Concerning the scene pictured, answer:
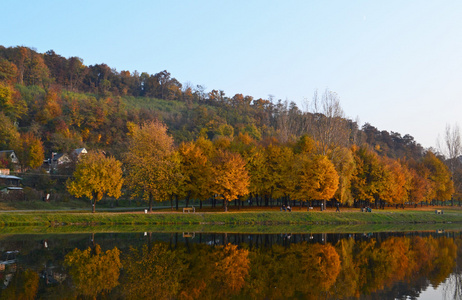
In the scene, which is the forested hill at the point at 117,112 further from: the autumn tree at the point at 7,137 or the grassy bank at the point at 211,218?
the grassy bank at the point at 211,218

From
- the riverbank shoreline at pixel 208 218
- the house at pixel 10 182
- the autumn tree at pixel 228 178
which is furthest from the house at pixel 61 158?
the autumn tree at pixel 228 178

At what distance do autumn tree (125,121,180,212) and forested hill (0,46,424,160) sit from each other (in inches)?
979

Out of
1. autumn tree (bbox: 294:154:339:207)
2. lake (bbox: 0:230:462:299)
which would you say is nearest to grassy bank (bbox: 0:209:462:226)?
autumn tree (bbox: 294:154:339:207)

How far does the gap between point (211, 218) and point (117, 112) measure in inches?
3219

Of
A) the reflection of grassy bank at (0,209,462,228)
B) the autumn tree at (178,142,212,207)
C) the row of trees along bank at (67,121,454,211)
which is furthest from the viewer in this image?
the autumn tree at (178,142,212,207)

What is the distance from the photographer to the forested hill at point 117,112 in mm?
99438

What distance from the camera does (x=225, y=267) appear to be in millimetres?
25719

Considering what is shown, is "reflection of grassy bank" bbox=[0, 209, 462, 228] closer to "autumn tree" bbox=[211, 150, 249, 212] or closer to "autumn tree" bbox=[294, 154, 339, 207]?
"autumn tree" bbox=[294, 154, 339, 207]

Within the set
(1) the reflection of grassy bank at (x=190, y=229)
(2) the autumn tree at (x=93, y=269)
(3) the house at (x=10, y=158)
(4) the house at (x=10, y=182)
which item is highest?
(3) the house at (x=10, y=158)

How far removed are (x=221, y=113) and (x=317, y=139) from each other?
90705 mm

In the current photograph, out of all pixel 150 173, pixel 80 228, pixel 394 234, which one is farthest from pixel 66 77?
pixel 394 234

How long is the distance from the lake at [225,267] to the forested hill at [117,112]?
37917mm

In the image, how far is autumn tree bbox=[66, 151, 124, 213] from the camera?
56781 millimetres

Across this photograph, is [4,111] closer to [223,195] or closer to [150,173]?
[150,173]
